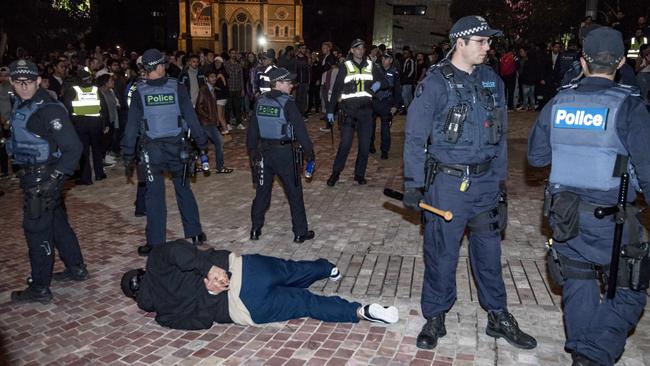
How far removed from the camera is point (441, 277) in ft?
14.8

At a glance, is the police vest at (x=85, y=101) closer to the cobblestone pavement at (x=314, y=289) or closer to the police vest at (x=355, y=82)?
the cobblestone pavement at (x=314, y=289)

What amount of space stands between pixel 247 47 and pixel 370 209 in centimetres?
6577

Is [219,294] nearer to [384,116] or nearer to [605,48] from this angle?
[605,48]

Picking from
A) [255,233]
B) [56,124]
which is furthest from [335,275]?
[56,124]

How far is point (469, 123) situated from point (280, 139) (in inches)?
118

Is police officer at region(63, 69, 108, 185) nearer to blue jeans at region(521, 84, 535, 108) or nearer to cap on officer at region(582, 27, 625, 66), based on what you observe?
cap on officer at region(582, 27, 625, 66)

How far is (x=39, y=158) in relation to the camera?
18.1ft

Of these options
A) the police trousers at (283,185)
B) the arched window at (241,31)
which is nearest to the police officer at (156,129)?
the police trousers at (283,185)

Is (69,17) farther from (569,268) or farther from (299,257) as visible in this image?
(569,268)

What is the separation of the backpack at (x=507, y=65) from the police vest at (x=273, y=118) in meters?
13.1

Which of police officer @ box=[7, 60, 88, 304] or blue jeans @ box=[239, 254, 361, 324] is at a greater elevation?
police officer @ box=[7, 60, 88, 304]

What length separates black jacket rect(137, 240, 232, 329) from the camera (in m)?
4.70

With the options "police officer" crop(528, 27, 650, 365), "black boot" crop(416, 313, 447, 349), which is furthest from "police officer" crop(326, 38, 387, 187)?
"police officer" crop(528, 27, 650, 365)

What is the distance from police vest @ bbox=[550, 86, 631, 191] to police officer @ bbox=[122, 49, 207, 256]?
13.8 ft
